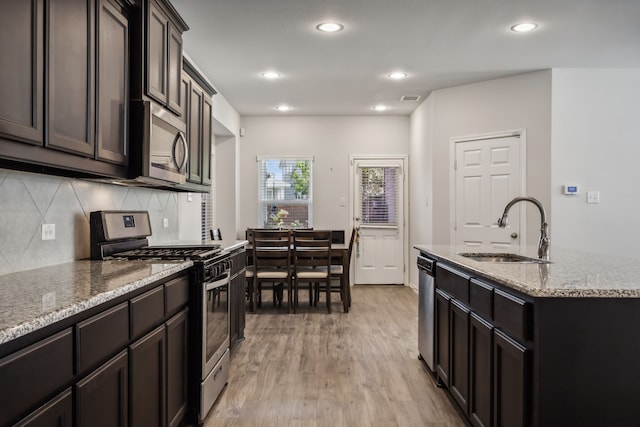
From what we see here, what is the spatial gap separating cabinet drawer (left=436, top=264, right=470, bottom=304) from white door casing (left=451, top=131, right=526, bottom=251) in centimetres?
238

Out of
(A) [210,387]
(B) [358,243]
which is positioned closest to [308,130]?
(B) [358,243]

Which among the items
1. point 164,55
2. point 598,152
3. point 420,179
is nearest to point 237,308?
point 164,55

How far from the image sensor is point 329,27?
3.50 m

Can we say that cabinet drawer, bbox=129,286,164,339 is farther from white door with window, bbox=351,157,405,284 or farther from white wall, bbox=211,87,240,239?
white door with window, bbox=351,157,405,284

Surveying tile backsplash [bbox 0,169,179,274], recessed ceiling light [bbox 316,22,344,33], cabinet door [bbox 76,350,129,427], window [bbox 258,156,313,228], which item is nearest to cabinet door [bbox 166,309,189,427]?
cabinet door [bbox 76,350,129,427]

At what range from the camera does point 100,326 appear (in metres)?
1.38

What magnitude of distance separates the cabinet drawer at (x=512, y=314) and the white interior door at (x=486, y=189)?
3242 mm

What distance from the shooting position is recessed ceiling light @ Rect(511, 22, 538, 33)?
346 cm

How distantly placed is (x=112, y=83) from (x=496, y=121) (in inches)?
165

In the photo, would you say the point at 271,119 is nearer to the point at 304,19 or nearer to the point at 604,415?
the point at 304,19

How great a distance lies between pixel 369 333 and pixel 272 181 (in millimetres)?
3387

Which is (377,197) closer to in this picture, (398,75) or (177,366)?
(398,75)

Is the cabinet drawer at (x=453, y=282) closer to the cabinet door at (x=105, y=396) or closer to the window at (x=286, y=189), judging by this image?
the cabinet door at (x=105, y=396)

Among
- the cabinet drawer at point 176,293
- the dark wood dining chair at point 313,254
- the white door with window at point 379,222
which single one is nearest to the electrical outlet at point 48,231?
the cabinet drawer at point 176,293
